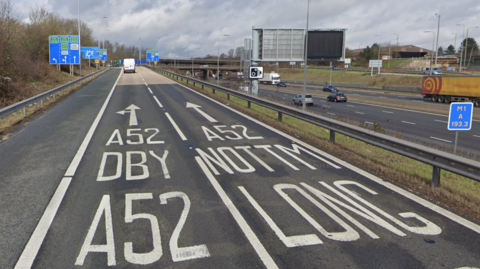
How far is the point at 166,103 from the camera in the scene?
72.5ft

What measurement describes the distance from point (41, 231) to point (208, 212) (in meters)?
2.49

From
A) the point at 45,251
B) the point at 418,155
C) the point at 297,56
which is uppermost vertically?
the point at 297,56

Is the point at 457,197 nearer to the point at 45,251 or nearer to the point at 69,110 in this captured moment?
the point at 45,251

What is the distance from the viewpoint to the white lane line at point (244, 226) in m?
4.86

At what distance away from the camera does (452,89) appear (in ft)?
129

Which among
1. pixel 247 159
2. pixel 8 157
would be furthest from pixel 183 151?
pixel 8 157

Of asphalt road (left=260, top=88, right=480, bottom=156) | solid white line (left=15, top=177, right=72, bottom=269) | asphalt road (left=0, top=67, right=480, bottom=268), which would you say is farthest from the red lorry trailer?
solid white line (left=15, top=177, right=72, bottom=269)

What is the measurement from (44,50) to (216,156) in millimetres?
46101

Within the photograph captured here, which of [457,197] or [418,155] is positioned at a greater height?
[418,155]

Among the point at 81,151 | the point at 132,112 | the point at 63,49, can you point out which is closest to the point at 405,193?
the point at 81,151

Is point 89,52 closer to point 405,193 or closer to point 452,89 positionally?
point 452,89

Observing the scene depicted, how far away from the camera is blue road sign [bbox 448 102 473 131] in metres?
11.1

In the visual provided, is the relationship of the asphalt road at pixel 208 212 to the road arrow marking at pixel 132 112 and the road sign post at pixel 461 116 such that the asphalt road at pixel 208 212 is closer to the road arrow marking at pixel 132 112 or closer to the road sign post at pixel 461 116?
the road arrow marking at pixel 132 112

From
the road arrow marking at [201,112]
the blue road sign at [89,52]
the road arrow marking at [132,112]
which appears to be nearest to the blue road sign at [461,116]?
the road arrow marking at [201,112]
